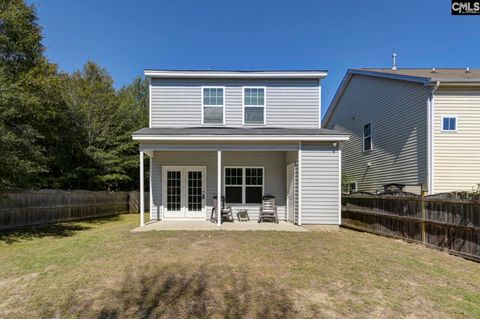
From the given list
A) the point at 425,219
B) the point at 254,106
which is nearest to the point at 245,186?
the point at 254,106

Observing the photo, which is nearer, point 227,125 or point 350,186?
point 227,125

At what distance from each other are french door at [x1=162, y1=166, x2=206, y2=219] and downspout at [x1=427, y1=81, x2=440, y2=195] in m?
7.82

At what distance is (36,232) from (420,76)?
14.2 meters

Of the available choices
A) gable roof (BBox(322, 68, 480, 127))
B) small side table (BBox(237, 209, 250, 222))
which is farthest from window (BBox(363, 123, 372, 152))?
Result: small side table (BBox(237, 209, 250, 222))

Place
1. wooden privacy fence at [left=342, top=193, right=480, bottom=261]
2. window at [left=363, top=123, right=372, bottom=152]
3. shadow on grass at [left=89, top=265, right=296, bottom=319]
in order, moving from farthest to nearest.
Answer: window at [left=363, top=123, right=372, bottom=152], wooden privacy fence at [left=342, top=193, right=480, bottom=261], shadow on grass at [left=89, top=265, right=296, bottom=319]

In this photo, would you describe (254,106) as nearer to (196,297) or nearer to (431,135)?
(431,135)

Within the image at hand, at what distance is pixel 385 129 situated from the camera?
12789mm

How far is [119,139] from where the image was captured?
18844mm

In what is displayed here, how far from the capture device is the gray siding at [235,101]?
12.0m

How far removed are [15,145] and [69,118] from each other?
7.68 metres

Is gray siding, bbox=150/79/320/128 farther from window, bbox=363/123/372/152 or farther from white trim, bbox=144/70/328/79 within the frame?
window, bbox=363/123/372/152

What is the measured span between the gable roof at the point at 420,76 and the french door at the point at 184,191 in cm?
830

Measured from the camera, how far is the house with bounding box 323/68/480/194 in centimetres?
1016

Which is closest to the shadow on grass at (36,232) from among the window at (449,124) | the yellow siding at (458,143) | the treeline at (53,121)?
the treeline at (53,121)
